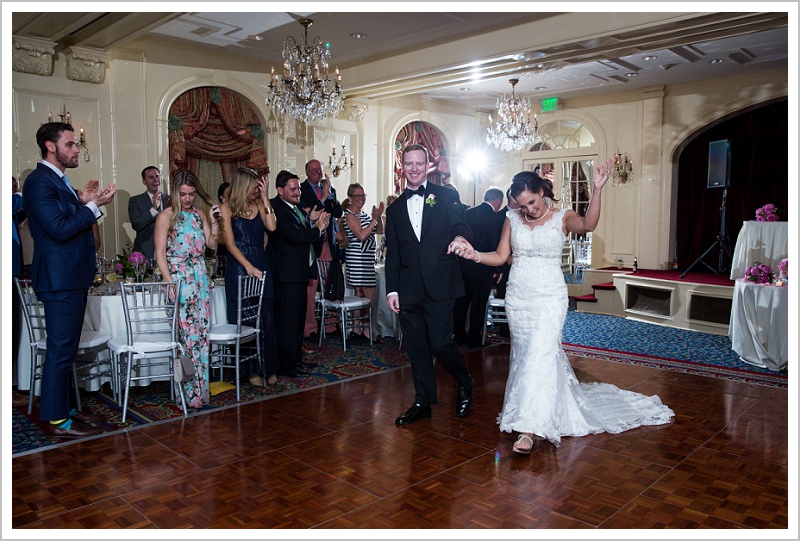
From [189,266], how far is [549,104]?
29.4ft

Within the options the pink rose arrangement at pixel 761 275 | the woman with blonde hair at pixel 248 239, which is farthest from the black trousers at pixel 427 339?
the pink rose arrangement at pixel 761 275

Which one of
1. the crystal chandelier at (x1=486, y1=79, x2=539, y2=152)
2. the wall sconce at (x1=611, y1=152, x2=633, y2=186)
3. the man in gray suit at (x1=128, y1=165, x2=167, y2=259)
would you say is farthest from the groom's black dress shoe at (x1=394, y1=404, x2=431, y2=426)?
the wall sconce at (x1=611, y1=152, x2=633, y2=186)

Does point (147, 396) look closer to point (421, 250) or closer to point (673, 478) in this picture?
point (421, 250)

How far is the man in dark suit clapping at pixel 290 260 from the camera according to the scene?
512 centimetres

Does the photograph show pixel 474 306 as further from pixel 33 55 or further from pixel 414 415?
pixel 33 55

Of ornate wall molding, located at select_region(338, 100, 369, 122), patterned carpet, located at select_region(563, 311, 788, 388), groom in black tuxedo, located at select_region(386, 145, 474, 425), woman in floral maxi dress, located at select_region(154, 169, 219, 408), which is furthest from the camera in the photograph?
ornate wall molding, located at select_region(338, 100, 369, 122)

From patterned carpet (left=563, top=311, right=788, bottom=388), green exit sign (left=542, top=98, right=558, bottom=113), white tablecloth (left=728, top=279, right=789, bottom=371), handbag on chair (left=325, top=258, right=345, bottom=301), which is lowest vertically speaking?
patterned carpet (left=563, top=311, right=788, bottom=388)

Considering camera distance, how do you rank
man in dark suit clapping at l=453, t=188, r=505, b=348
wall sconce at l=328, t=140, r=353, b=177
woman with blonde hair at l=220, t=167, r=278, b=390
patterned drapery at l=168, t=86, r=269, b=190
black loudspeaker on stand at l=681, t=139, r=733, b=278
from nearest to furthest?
woman with blonde hair at l=220, t=167, r=278, b=390 → man in dark suit clapping at l=453, t=188, r=505, b=348 → patterned drapery at l=168, t=86, r=269, b=190 → black loudspeaker on stand at l=681, t=139, r=733, b=278 → wall sconce at l=328, t=140, r=353, b=177

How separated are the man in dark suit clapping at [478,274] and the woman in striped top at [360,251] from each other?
3.10 feet

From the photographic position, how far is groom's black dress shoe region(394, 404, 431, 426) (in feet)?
13.8

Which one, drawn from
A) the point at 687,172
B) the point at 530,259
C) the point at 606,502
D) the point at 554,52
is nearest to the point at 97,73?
the point at 554,52

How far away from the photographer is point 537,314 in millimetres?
3828

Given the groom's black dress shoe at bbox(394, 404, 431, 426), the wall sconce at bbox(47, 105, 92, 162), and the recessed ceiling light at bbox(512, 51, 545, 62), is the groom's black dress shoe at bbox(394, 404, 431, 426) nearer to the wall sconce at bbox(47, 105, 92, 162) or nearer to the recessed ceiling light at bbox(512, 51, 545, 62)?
the recessed ceiling light at bbox(512, 51, 545, 62)

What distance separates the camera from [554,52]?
23.7 feet
